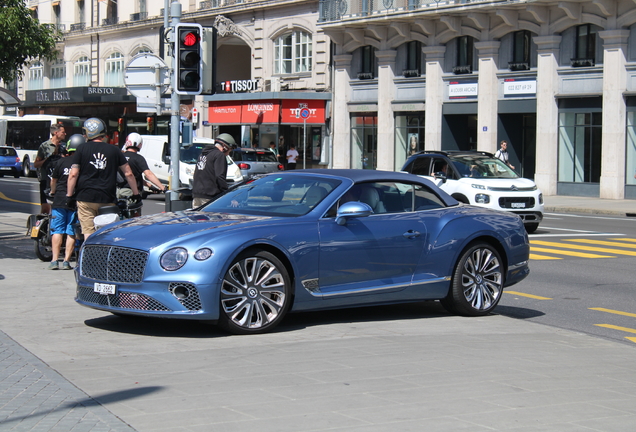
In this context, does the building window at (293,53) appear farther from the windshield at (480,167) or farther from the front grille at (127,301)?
the front grille at (127,301)

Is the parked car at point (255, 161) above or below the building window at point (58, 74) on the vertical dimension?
below

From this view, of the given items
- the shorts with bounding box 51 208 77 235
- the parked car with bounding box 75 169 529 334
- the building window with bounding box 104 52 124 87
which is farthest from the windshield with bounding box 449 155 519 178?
the building window with bounding box 104 52 124 87

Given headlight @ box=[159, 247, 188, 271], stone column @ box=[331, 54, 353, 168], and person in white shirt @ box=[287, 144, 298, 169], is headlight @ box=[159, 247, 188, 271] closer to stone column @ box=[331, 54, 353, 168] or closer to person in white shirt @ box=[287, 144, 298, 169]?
person in white shirt @ box=[287, 144, 298, 169]

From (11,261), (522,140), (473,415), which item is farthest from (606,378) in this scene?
(522,140)

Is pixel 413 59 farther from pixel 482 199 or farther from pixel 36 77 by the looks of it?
pixel 36 77

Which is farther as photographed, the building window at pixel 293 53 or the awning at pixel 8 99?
the building window at pixel 293 53

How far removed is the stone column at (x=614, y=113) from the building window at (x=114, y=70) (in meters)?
34.1

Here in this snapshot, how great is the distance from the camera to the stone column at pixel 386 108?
40.4 metres

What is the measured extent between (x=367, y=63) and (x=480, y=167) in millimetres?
22958

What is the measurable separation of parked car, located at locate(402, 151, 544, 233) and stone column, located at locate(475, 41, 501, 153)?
50.3 feet

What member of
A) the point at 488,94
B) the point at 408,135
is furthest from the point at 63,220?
the point at 408,135

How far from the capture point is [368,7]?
3994 cm

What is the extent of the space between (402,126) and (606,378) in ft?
113

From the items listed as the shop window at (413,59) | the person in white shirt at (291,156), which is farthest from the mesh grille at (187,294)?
the person in white shirt at (291,156)
